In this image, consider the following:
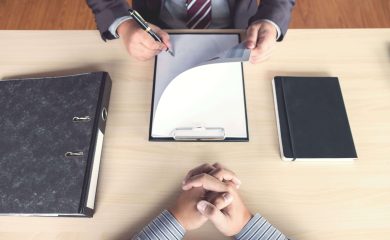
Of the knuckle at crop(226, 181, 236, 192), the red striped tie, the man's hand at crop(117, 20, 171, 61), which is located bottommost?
the knuckle at crop(226, 181, 236, 192)

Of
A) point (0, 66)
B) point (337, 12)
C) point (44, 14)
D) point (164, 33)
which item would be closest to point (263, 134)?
point (164, 33)

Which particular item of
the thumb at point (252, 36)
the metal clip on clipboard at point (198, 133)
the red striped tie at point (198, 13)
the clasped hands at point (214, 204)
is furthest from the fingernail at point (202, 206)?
the red striped tie at point (198, 13)

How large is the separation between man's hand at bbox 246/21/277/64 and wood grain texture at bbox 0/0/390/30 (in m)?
1.06

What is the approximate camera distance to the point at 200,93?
763 mm

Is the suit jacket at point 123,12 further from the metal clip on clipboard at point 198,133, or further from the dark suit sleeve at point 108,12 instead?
the metal clip on clipboard at point 198,133

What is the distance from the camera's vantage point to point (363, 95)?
791 mm

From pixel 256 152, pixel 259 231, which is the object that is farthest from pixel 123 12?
pixel 259 231

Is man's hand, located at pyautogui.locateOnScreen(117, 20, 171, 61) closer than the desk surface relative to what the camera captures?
No

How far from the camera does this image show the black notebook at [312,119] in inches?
27.6

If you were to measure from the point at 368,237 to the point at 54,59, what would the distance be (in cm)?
82

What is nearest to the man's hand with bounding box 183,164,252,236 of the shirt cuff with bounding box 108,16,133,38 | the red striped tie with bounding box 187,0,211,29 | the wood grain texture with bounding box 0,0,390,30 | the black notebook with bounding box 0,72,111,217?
the black notebook with bounding box 0,72,111,217

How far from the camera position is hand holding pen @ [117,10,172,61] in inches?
30.6

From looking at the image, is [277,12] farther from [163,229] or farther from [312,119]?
[163,229]

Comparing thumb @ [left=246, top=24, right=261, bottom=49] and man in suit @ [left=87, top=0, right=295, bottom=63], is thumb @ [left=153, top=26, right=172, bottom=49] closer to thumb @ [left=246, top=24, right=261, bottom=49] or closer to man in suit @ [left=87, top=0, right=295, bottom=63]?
man in suit @ [left=87, top=0, right=295, bottom=63]
